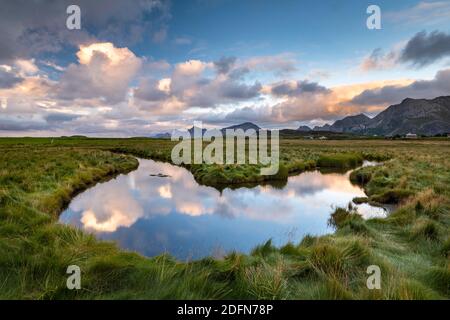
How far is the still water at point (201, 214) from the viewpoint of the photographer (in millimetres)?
10703

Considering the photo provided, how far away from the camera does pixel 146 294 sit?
188 inches

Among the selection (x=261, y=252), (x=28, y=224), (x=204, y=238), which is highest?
(x=28, y=224)

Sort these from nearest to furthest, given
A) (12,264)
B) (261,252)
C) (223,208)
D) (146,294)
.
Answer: (146,294) → (12,264) → (261,252) → (223,208)

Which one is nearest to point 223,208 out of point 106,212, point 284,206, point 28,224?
point 284,206

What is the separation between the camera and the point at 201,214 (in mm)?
14539

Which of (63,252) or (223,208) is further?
(223,208)

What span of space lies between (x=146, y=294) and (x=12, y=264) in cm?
303
